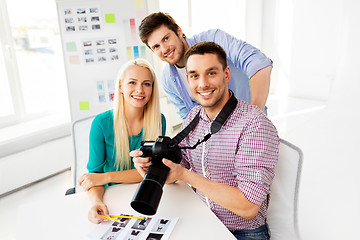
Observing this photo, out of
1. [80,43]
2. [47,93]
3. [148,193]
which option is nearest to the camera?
[148,193]

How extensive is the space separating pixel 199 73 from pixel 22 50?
2744 mm

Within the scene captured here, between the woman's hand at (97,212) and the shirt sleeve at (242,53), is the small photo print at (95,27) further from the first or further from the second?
the woman's hand at (97,212)

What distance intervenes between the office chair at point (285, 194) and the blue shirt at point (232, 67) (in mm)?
569

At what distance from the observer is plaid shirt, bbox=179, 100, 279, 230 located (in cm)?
111

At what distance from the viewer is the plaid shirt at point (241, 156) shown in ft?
3.65

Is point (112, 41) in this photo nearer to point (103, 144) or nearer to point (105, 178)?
point (103, 144)

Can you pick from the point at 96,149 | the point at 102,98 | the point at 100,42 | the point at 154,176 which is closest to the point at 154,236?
the point at 154,176

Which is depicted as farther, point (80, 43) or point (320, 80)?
point (320, 80)

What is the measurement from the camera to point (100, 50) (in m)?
2.52

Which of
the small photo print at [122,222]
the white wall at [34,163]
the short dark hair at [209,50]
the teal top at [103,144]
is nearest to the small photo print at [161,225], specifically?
the small photo print at [122,222]

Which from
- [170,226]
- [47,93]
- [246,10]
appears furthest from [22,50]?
[246,10]

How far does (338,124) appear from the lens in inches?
58.0

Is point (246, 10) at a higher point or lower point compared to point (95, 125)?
higher

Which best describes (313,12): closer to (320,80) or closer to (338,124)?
(320,80)
